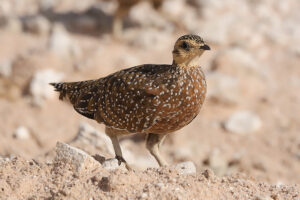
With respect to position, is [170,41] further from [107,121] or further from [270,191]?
[270,191]

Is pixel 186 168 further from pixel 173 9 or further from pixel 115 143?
pixel 173 9

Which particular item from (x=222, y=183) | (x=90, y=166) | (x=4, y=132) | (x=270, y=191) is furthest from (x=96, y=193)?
(x=4, y=132)

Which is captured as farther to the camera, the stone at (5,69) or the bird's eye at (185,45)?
the stone at (5,69)

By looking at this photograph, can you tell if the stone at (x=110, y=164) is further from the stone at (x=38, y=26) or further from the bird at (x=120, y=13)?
the stone at (x=38, y=26)

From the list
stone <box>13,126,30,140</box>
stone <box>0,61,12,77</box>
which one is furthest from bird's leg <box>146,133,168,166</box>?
stone <box>0,61,12,77</box>

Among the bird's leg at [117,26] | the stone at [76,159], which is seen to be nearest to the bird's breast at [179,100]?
the stone at [76,159]

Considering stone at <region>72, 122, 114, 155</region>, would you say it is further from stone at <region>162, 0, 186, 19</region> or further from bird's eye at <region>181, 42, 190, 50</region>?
stone at <region>162, 0, 186, 19</region>
